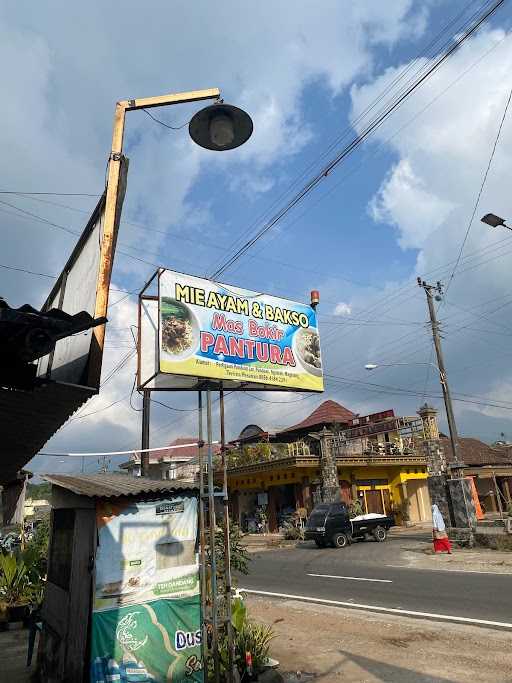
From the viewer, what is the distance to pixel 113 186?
4340 millimetres

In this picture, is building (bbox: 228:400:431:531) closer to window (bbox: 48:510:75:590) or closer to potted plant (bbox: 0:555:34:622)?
potted plant (bbox: 0:555:34:622)

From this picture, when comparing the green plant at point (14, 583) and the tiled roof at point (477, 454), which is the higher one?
the tiled roof at point (477, 454)

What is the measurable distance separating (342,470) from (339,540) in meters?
9.24

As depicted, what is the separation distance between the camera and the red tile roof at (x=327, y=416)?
37.2 metres

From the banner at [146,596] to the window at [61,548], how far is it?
1.11m

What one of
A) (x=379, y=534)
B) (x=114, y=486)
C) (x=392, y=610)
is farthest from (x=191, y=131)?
(x=379, y=534)

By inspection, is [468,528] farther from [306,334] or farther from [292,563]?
[306,334]

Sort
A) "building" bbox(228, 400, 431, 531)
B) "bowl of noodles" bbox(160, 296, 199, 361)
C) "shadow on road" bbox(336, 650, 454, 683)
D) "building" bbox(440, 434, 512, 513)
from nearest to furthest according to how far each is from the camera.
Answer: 1. "shadow on road" bbox(336, 650, 454, 683)
2. "bowl of noodles" bbox(160, 296, 199, 361)
3. "building" bbox(228, 400, 431, 531)
4. "building" bbox(440, 434, 512, 513)

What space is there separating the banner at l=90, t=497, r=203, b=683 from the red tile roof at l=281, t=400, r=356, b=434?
31554 mm

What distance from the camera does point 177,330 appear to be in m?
6.64

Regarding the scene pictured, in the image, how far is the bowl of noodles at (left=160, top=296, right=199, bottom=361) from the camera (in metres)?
6.52

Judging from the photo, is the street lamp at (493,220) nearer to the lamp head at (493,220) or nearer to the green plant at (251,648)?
the lamp head at (493,220)

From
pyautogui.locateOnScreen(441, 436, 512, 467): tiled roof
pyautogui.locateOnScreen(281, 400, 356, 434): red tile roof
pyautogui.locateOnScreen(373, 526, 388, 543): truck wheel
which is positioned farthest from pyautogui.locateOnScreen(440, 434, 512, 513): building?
pyautogui.locateOnScreen(373, 526, 388, 543): truck wheel

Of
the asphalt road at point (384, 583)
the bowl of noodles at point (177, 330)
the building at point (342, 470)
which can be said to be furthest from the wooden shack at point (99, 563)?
the building at point (342, 470)
